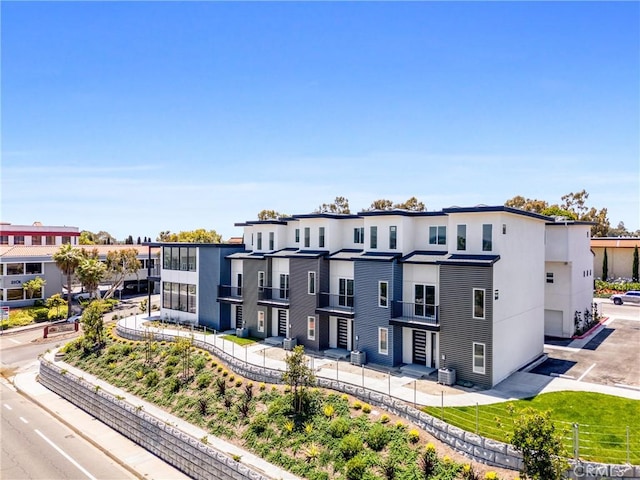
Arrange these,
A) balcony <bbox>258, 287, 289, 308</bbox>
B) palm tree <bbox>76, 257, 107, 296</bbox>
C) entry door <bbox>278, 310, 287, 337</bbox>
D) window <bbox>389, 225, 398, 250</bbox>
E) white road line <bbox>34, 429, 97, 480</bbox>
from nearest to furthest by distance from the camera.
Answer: white road line <bbox>34, 429, 97, 480</bbox>
window <bbox>389, 225, 398, 250</bbox>
balcony <bbox>258, 287, 289, 308</bbox>
entry door <bbox>278, 310, 287, 337</bbox>
palm tree <bbox>76, 257, 107, 296</bbox>

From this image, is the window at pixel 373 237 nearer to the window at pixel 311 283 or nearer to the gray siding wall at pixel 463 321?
the window at pixel 311 283

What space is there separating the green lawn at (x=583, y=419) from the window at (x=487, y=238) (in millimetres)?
7510

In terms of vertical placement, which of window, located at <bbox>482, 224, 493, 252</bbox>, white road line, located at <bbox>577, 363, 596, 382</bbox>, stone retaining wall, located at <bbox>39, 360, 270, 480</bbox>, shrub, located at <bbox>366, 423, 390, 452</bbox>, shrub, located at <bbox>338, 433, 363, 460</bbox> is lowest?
stone retaining wall, located at <bbox>39, 360, 270, 480</bbox>

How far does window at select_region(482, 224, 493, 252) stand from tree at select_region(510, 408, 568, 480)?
35.7ft

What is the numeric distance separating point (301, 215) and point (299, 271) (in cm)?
422

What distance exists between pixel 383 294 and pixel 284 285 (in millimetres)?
9023

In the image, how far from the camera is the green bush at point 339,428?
19719 mm

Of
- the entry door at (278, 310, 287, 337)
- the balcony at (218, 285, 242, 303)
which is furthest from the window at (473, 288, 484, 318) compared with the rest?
the balcony at (218, 285, 242, 303)

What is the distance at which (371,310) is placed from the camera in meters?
27.1

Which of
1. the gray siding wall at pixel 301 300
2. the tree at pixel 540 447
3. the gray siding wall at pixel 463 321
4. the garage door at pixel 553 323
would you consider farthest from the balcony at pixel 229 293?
the tree at pixel 540 447

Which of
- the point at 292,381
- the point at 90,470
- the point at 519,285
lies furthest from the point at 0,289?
the point at 519,285

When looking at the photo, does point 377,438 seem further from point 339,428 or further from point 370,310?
point 370,310

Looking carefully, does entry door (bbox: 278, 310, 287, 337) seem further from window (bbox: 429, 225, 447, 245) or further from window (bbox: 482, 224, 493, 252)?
window (bbox: 482, 224, 493, 252)

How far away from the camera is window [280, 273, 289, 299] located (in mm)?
32656
